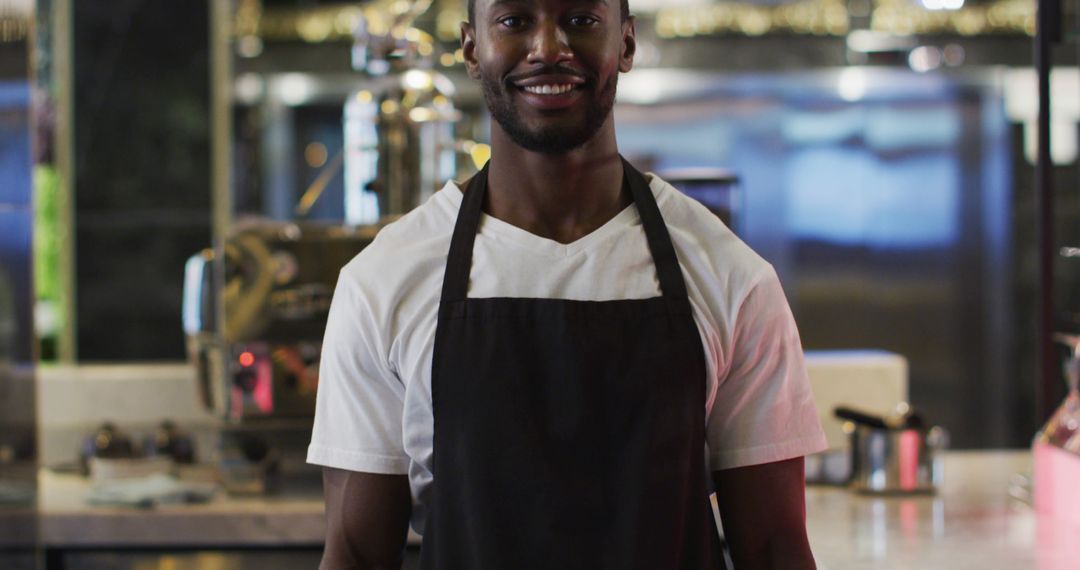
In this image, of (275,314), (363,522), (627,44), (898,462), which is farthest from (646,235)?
(275,314)

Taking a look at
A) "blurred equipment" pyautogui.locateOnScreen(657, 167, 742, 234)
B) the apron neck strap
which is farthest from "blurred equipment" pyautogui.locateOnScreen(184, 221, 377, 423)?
the apron neck strap

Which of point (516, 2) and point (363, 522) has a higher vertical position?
point (516, 2)

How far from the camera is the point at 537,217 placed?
1507mm

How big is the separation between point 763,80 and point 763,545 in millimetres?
4242

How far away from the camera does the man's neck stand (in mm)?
1494

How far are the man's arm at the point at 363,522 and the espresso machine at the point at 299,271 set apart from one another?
4.30ft

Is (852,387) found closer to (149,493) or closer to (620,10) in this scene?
(149,493)

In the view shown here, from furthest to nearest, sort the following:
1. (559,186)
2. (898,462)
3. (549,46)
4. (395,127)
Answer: (395,127), (898,462), (559,186), (549,46)

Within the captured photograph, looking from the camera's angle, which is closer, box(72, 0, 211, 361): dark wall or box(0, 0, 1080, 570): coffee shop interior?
box(0, 0, 1080, 570): coffee shop interior

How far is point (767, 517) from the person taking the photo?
4.77 feet

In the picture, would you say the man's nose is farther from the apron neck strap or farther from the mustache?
the apron neck strap

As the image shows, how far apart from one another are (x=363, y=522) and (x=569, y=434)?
0.81 ft

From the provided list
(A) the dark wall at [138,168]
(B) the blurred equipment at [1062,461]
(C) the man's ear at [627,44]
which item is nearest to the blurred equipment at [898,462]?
(B) the blurred equipment at [1062,461]

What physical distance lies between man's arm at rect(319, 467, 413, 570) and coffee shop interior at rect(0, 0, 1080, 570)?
46.7 inches
